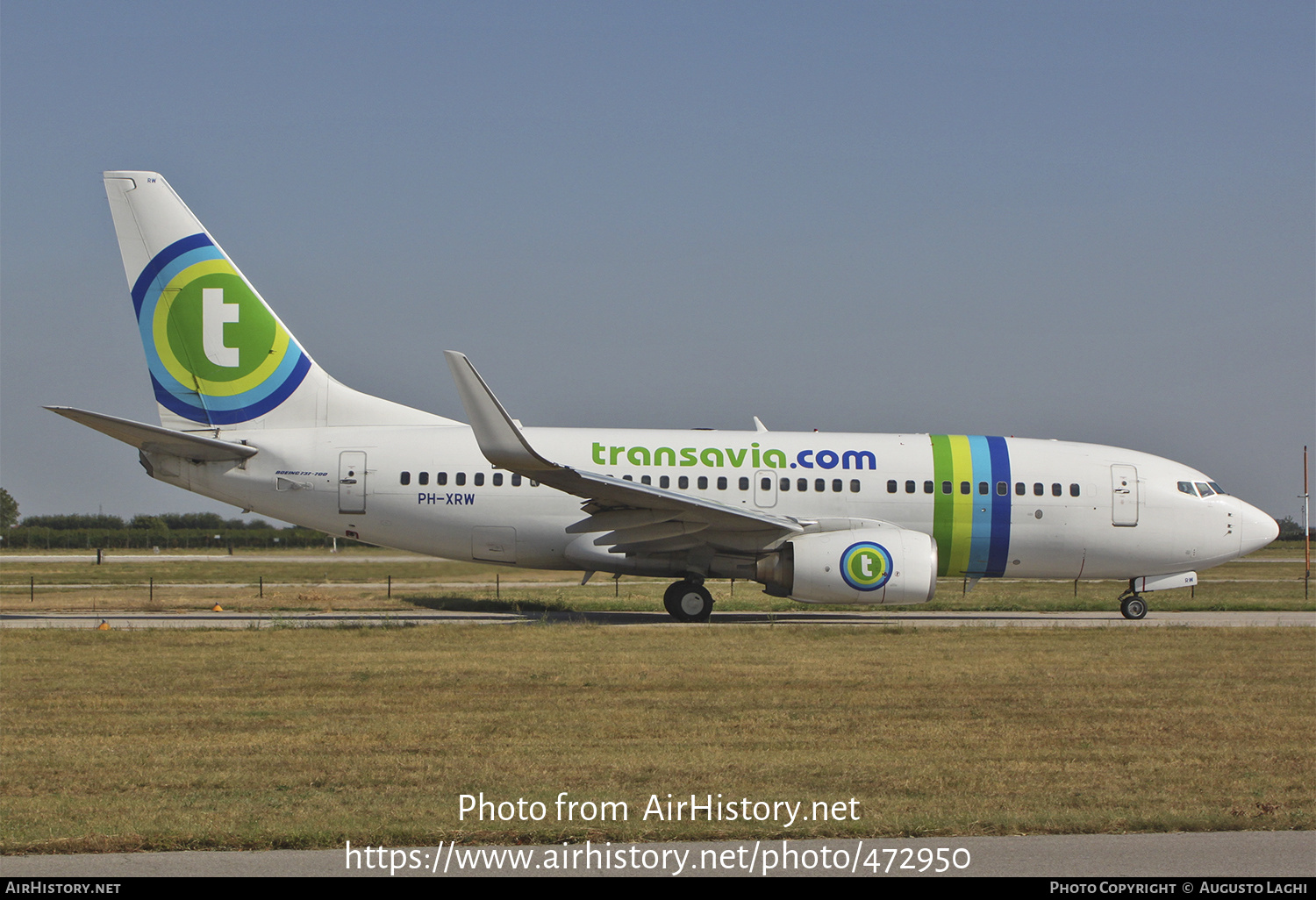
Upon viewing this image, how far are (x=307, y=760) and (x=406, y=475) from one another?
13.1m

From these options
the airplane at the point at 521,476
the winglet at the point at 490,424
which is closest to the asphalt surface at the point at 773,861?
the winglet at the point at 490,424

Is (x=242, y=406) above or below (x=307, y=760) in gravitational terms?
above

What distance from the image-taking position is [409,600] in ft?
89.2

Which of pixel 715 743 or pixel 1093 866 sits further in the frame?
pixel 715 743

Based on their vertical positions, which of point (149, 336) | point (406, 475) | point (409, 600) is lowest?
point (409, 600)

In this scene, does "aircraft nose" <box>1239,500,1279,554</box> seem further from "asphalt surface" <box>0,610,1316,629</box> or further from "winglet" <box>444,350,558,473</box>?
"winglet" <box>444,350,558,473</box>

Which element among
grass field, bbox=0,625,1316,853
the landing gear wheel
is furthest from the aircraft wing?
grass field, bbox=0,625,1316,853

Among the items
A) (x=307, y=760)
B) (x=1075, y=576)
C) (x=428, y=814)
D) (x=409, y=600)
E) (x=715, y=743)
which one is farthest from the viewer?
(x=409, y=600)

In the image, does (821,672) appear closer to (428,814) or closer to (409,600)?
(428,814)

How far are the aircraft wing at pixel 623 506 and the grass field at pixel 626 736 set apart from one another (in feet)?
10.7

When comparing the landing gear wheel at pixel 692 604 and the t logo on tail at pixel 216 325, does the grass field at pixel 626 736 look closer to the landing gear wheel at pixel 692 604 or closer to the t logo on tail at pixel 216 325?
the landing gear wheel at pixel 692 604

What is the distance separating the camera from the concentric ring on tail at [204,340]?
21828 millimetres

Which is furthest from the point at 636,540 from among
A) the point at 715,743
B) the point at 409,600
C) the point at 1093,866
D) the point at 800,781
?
the point at 1093,866

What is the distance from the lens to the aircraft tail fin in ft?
71.6
